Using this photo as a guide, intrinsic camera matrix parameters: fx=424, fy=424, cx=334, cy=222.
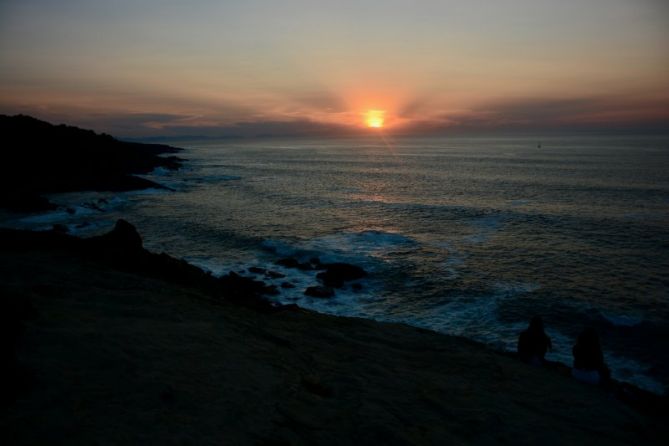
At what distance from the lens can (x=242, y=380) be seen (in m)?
11.2

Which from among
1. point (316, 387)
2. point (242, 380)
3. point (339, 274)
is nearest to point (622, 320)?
point (339, 274)

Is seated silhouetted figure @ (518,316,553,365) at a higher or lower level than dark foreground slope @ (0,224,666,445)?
lower

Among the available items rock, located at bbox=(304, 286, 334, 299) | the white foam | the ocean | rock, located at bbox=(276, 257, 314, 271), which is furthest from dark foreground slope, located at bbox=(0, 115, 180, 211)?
the white foam

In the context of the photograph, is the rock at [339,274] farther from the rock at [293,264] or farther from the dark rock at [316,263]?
the rock at [293,264]

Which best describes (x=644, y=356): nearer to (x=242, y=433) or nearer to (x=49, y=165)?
(x=242, y=433)

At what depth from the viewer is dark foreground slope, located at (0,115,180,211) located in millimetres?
67312

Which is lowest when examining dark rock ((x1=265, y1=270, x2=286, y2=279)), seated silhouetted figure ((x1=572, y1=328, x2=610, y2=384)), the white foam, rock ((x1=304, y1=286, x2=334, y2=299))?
the white foam

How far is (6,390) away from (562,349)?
2352cm

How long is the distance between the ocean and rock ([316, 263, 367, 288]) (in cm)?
95

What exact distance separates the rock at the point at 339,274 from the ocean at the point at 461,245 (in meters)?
0.95

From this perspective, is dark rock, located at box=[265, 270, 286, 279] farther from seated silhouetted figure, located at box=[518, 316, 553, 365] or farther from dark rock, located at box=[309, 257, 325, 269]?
seated silhouetted figure, located at box=[518, 316, 553, 365]

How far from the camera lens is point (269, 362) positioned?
1295cm

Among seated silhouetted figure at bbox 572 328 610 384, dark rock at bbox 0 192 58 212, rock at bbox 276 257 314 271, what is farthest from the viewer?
dark rock at bbox 0 192 58 212

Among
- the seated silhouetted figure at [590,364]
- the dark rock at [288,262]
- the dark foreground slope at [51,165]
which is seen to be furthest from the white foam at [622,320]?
the dark foreground slope at [51,165]
